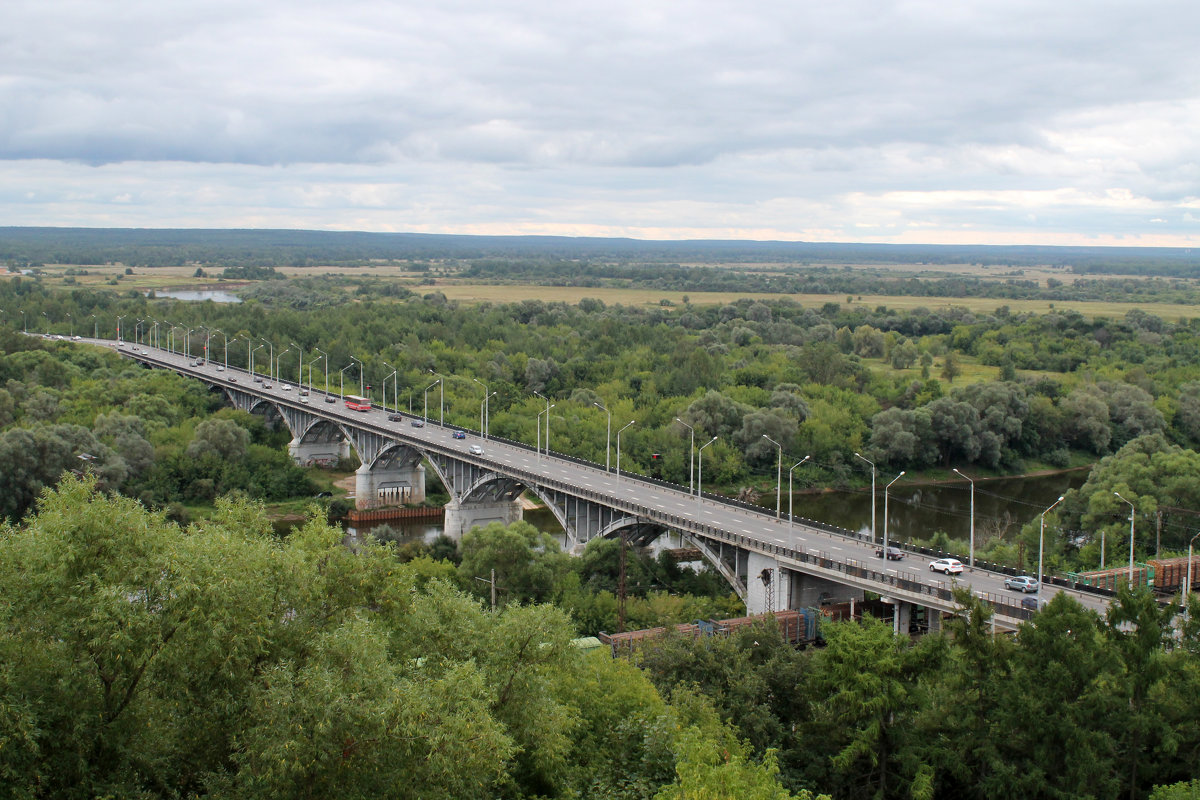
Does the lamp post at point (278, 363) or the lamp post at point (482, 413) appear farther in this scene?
the lamp post at point (278, 363)

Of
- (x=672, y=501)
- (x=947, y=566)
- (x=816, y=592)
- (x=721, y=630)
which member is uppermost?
(x=947, y=566)

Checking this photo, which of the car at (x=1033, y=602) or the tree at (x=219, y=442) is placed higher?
the car at (x=1033, y=602)

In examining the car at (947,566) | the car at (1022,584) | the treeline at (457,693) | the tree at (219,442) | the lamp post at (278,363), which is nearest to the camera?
the treeline at (457,693)

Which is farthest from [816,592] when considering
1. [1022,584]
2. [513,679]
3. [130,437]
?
[130,437]

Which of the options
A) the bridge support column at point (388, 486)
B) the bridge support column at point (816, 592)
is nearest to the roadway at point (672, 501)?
the bridge support column at point (816, 592)

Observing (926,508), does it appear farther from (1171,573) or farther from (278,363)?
(278,363)

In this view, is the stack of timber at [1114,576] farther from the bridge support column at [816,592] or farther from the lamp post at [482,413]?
the lamp post at [482,413]
